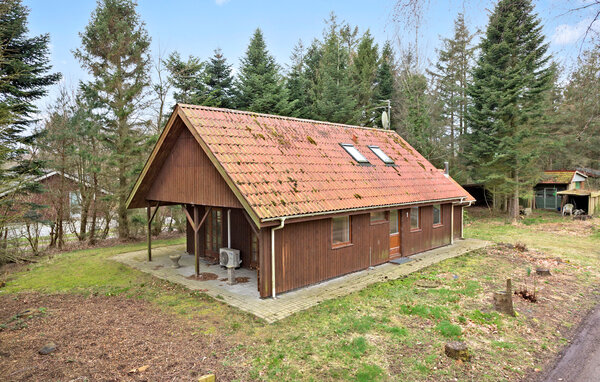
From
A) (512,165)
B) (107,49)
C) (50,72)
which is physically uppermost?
(107,49)

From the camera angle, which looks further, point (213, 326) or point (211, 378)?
point (213, 326)

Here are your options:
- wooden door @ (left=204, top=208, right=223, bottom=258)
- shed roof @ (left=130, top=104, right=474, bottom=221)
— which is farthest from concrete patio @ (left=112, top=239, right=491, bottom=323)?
shed roof @ (left=130, top=104, right=474, bottom=221)

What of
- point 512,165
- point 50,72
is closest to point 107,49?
point 50,72

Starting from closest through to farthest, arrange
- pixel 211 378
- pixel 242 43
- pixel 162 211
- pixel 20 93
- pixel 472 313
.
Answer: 1. pixel 211 378
2. pixel 472 313
3. pixel 20 93
4. pixel 162 211
5. pixel 242 43

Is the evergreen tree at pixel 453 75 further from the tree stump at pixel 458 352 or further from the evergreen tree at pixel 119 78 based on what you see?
the tree stump at pixel 458 352

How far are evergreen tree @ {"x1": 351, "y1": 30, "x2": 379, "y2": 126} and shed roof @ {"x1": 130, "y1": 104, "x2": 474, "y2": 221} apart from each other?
47.4 ft

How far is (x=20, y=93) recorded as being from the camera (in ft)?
41.2

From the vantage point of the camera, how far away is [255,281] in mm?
9977

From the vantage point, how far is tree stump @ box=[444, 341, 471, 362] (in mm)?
5707

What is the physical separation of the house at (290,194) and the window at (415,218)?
0.14 feet

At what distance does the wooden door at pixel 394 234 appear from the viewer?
40.8 ft

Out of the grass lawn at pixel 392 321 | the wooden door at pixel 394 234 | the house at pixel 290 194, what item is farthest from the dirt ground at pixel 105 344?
the wooden door at pixel 394 234

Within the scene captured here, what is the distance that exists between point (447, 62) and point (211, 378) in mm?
31915

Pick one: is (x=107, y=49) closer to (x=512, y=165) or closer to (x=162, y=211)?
(x=162, y=211)
